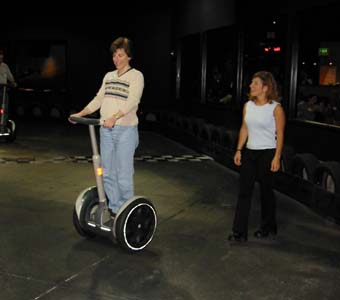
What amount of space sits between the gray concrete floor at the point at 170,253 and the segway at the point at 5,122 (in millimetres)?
3118

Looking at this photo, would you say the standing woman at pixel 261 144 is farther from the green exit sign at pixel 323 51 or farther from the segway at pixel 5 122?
the segway at pixel 5 122

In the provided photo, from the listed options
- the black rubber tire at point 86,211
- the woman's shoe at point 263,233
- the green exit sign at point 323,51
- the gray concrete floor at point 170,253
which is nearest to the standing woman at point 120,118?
the black rubber tire at point 86,211

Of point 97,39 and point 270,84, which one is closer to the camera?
point 270,84

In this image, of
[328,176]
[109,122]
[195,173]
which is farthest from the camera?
[195,173]

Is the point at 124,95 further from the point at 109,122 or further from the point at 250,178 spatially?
the point at 250,178

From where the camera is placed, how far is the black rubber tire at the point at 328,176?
527 centimetres

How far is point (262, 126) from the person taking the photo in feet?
14.4

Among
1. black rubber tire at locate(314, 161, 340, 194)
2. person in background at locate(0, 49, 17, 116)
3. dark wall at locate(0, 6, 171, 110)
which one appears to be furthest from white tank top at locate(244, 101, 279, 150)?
dark wall at locate(0, 6, 171, 110)

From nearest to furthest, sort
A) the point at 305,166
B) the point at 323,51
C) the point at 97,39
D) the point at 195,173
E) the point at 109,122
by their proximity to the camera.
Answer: the point at 109,122, the point at 305,166, the point at 323,51, the point at 195,173, the point at 97,39

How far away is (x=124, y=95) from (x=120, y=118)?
0.62 feet

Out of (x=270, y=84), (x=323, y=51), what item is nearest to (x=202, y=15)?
(x=323, y=51)

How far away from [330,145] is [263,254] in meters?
2.71

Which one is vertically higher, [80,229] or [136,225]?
[136,225]

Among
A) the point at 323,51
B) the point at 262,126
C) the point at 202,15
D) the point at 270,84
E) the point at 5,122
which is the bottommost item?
the point at 5,122
